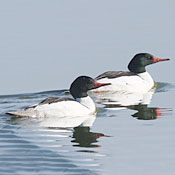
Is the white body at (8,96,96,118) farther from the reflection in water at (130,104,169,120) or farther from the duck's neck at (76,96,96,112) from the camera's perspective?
the reflection in water at (130,104,169,120)

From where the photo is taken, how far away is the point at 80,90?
16.6 metres

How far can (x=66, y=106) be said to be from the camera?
16.0 metres

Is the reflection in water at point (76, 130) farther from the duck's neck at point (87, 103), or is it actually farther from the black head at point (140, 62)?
the black head at point (140, 62)

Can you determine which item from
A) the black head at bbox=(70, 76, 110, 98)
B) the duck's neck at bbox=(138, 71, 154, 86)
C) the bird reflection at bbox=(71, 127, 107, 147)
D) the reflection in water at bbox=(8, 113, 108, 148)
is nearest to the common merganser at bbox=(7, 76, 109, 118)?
the black head at bbox=(70, 76, 110, 98)

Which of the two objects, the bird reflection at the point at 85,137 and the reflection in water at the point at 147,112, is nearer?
the bird reflection at the point at 85,137

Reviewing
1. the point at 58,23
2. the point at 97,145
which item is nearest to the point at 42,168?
the point at 97,145

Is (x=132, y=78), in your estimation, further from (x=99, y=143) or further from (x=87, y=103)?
(x=99, y=143)

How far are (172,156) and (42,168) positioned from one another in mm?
2339

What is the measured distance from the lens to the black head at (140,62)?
20719 millimetres

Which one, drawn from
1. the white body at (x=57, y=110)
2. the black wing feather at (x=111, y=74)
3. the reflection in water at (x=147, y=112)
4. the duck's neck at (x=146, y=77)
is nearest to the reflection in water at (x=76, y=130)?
the white body at (x=57, y=110)

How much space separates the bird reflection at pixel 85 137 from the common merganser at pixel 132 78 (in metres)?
4.60

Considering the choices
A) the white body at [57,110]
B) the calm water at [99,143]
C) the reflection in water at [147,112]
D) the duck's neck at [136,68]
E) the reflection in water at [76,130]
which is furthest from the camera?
the duck's neck at [136,68]

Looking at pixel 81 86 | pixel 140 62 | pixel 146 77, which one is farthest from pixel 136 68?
pixel 81 86

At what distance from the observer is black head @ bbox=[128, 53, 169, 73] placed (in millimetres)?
20719
